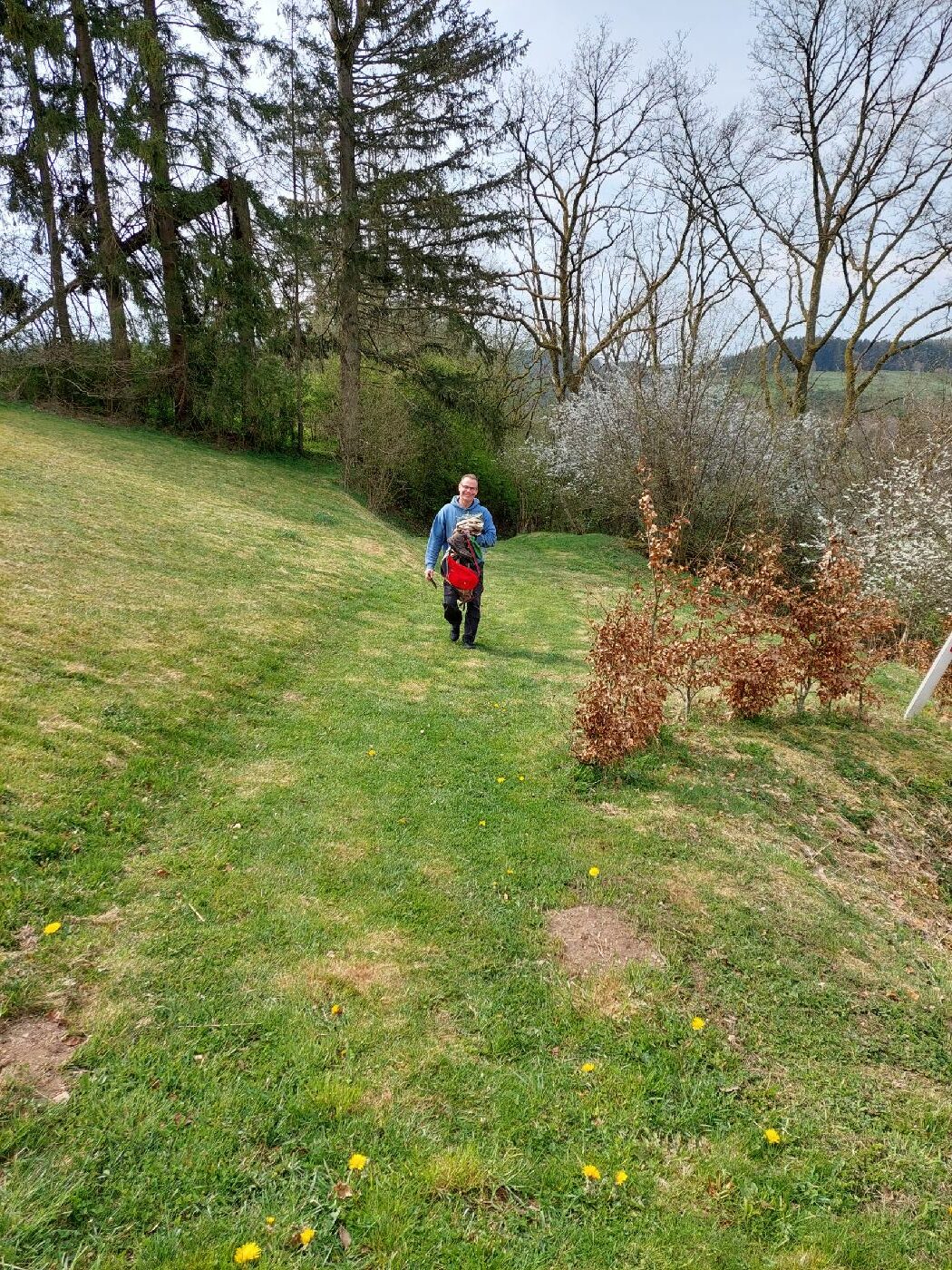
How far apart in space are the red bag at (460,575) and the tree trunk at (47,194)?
42.9 ft

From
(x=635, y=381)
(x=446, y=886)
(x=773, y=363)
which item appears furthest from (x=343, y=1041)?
(x=773, y=363)

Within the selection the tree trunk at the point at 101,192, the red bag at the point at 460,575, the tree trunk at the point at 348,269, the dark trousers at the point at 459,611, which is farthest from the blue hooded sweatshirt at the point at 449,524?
the tree trunk at the point at 101,192

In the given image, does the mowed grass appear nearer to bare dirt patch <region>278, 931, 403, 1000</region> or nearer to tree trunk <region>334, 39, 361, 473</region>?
bare dirt patch <region>278, 931, 403, 1000</region>

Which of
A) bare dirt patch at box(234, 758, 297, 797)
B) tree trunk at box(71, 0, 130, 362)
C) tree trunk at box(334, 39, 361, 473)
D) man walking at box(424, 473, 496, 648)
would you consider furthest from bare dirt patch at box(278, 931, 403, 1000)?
tree trunk at box(71, 0, 130, 362)

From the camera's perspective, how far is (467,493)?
21.4ft

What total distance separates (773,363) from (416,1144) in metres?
28.4

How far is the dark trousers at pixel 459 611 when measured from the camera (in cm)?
716

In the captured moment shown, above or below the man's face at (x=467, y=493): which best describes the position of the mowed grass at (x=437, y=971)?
below

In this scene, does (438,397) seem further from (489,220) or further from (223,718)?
(223,718)

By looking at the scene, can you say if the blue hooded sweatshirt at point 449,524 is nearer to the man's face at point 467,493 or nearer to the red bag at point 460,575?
the man's face at point 467,493

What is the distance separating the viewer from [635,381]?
14.7m

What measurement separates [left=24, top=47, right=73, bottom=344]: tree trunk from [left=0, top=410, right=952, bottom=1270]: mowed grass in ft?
38.6

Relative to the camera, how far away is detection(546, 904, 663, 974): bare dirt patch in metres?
3.09

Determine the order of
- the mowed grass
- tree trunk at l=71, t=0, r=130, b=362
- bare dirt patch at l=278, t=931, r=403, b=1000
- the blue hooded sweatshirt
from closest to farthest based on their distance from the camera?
1. the mowed grass
2. bare dirt patch at l=278, t=931, r=403, b=1000
3. the blue hooded sweatshirt
4. tree trunk at l=71, t=0, r=130, b=362
